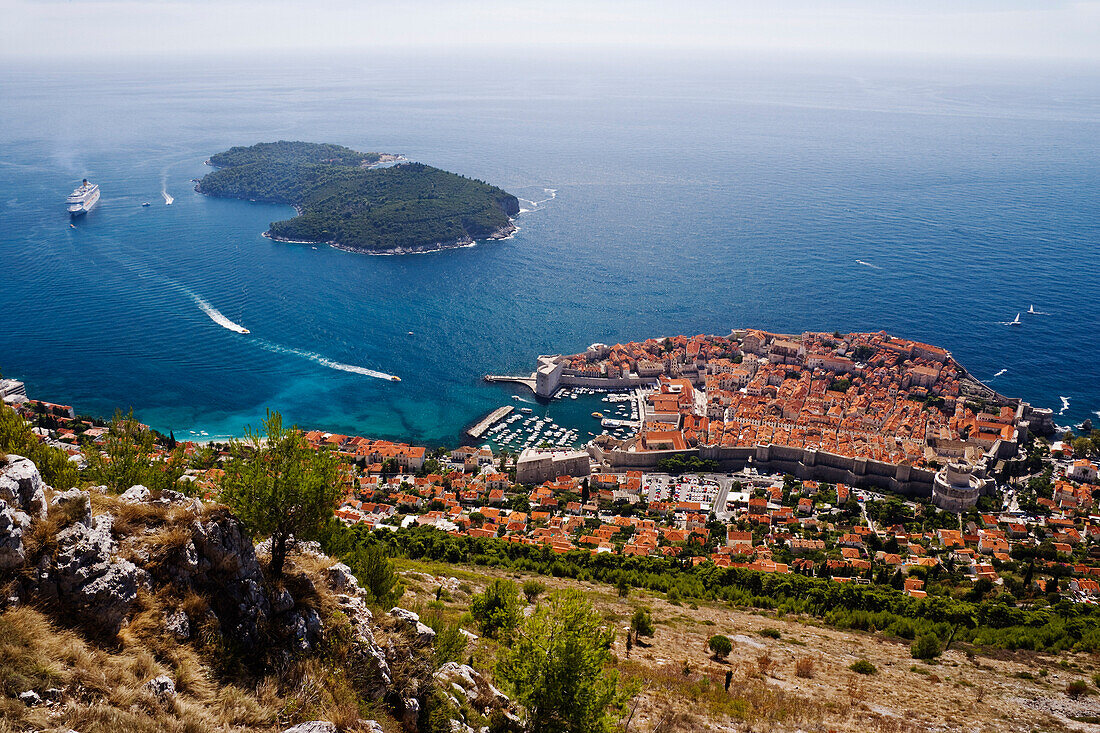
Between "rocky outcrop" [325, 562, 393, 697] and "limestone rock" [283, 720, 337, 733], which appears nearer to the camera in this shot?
"limestone rock" [283, 720, 337, 733]

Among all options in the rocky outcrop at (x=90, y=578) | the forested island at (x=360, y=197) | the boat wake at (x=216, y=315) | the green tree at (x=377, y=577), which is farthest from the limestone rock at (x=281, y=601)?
the forested island at (x=360, y=197)

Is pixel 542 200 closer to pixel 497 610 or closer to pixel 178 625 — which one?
pixel 497 610

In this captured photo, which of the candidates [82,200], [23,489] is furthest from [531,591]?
[82,200]

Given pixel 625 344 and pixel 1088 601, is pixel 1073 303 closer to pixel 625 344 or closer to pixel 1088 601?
pixel 625 344

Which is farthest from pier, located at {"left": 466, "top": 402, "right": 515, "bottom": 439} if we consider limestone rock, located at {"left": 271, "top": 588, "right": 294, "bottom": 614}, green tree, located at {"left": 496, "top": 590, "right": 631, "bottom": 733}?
limestone rock, located at {"left": 271, "top": 588, "right": 294, "bottom": 614}

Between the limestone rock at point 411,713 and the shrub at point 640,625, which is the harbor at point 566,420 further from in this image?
the limestone rock at point 411,713

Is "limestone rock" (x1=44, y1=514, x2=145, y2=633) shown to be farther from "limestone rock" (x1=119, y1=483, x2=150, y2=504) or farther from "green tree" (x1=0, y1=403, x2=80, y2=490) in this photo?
"green tree" (x1=0, y1=403, x2=80, y2=490)
